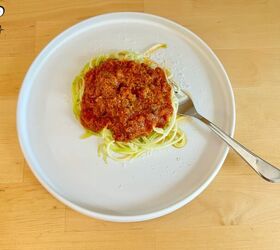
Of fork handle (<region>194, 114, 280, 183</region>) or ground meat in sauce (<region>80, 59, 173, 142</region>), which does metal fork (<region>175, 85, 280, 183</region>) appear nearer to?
fork handle (<region>194, 114, 280, 183</region>)

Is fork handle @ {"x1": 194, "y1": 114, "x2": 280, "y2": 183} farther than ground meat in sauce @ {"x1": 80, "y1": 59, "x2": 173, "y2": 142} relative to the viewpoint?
No

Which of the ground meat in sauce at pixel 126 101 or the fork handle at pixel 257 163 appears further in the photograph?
the ground meat in sauce at pixel 126 101

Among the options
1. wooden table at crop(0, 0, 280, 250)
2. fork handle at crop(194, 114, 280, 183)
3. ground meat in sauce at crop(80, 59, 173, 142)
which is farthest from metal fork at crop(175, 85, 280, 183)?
ground meat in sauce at crop(80, 59, 173, 142)

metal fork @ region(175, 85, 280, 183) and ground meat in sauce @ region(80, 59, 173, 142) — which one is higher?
ground meat in sauce @ region(80, 59, 173, 142)

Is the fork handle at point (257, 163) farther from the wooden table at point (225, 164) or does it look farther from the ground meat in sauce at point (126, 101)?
the ground meat in sauce at point (126, 101)

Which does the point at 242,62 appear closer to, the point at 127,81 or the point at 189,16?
the point at 189,16

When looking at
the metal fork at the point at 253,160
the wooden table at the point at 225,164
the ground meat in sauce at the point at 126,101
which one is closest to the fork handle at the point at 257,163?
the metal fork at the point at 253,160

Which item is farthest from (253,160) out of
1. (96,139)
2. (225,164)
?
(96,139)
